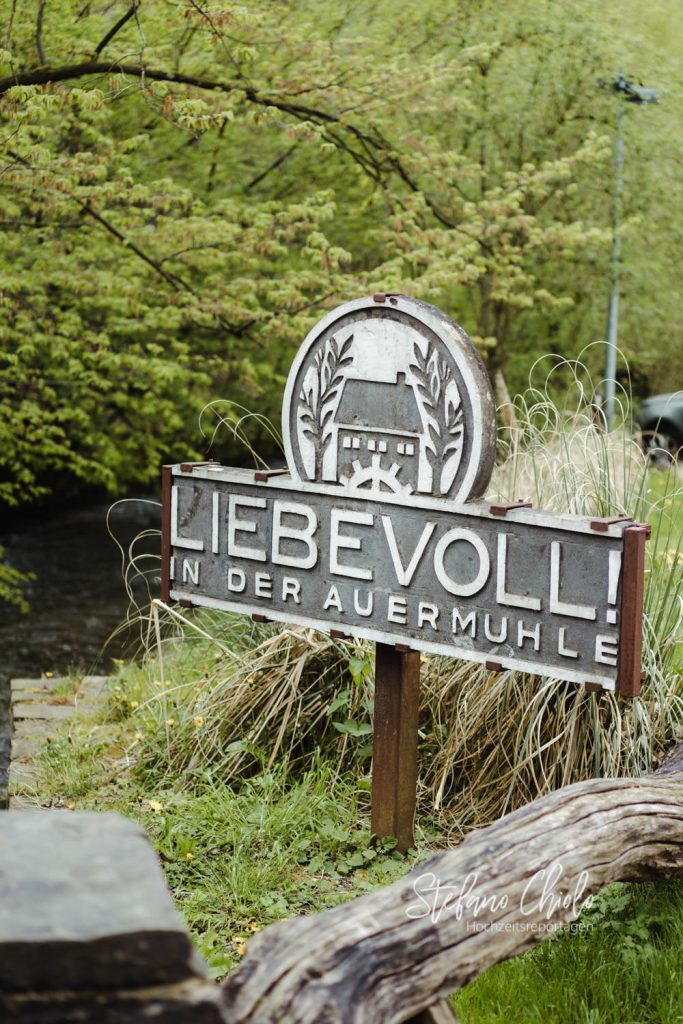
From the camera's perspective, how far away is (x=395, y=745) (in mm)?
3834

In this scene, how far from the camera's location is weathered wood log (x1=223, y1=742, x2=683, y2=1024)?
1995 millimetres

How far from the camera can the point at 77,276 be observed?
7.55 metres

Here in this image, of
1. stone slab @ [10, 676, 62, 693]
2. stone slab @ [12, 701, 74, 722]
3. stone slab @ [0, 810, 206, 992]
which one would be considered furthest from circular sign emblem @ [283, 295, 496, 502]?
stone slab @ [10, 676, 62, 693]

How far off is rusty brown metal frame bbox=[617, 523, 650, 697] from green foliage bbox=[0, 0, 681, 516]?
11.2 ft

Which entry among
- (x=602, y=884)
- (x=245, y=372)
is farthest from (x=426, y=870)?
(x=245, y=372)

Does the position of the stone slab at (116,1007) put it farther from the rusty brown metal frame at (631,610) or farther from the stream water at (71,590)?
the stream water at (71,590)

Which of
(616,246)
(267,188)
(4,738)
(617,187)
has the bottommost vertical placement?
(4,738)

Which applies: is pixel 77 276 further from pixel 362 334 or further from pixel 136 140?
pixel 362 334

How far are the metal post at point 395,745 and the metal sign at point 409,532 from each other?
155 mm

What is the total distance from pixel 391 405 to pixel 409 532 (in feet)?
1.44

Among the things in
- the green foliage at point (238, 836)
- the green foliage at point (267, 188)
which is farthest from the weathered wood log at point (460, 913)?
the green foliage at point (267, 188)

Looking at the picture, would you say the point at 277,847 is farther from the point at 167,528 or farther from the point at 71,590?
the point at 71,590

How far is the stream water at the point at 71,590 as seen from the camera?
8.33 metres

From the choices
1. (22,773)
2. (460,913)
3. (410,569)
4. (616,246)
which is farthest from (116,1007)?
(616,246)
